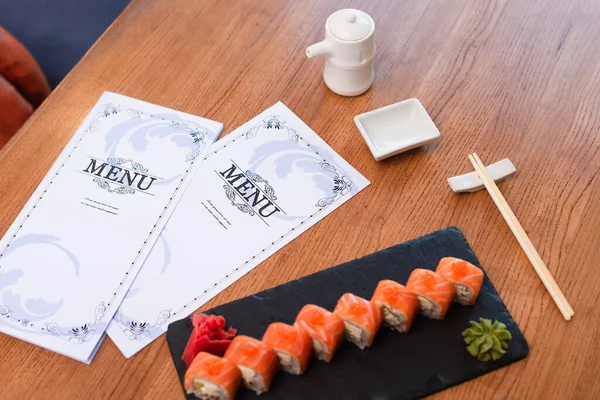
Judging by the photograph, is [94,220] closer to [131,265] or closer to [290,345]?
[131,265]

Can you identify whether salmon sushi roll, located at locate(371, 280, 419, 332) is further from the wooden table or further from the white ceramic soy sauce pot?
the white ceramic soy sauce pot

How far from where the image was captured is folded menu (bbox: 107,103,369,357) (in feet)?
3.63

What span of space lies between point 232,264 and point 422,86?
22.6 inches

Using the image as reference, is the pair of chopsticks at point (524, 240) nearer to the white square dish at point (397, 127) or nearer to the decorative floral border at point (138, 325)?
the white square dish at point (397, 127)

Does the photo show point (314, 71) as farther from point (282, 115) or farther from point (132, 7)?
point (132, 7)

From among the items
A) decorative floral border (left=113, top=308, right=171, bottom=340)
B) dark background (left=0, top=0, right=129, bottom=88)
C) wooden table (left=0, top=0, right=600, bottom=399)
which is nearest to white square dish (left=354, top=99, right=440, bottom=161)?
wooden table (left=0, top=0, right=600, bottom=399)

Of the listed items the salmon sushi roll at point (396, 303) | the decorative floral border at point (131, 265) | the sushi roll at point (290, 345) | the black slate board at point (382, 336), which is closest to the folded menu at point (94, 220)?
the decorative floral border at point (131, 265)

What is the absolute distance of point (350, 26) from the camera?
1.23 meters

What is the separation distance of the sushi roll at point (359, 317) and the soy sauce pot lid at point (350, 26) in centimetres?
51

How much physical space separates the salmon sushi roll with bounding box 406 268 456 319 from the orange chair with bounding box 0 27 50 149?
3.49ft

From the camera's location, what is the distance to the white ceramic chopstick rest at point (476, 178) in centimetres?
121

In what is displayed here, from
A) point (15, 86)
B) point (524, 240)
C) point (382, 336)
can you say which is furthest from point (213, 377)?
point (15, 86)

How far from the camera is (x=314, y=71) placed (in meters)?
1.39

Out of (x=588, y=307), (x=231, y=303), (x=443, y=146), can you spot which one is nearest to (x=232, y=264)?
(x=231, y=303)
